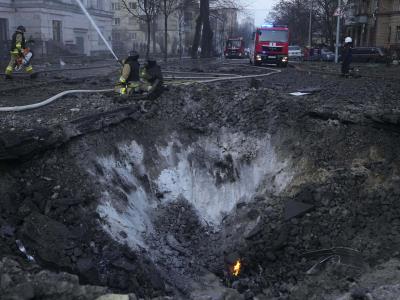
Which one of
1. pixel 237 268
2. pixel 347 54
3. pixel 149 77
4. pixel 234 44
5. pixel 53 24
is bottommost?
pixel 237 268

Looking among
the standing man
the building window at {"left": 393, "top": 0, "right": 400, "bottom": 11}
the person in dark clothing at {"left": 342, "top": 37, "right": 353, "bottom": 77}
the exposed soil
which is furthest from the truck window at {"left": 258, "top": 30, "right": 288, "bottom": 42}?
the building window at {"left": 393, "top": 0, "right": 400, "bottom": 11}

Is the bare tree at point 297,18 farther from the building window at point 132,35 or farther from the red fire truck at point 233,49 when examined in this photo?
the building window at point 132,35

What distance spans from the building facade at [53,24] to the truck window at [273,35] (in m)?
17.6

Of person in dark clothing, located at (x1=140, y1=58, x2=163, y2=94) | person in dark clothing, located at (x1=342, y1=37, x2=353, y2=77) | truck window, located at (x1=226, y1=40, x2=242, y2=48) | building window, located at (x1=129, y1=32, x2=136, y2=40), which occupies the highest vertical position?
building window, located at (x1=129, y1=32, x2=136, y2=40)

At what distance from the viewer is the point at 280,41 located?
27016mm

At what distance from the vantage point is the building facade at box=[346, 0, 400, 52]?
155ft

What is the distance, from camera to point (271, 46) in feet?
88.0

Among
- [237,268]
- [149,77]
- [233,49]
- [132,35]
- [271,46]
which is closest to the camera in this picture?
[237,268]

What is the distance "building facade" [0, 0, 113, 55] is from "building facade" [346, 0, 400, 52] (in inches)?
1193

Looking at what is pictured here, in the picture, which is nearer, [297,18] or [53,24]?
[53,24]

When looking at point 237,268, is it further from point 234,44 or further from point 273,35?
point 234,44

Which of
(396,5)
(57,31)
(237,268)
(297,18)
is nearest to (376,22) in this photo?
(396,5)

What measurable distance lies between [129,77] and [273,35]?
60.4 feet

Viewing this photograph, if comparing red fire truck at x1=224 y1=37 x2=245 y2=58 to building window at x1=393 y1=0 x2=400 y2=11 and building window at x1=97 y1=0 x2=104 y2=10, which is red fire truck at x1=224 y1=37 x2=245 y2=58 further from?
building window at x1=393 y1=0 x2=400 y2=11
